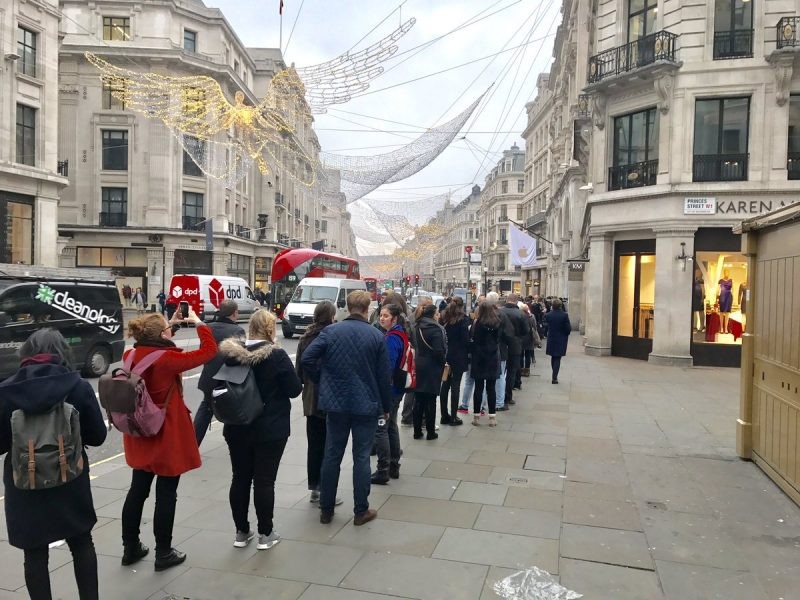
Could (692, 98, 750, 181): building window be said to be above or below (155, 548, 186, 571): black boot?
above

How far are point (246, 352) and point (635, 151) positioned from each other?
16.5 m

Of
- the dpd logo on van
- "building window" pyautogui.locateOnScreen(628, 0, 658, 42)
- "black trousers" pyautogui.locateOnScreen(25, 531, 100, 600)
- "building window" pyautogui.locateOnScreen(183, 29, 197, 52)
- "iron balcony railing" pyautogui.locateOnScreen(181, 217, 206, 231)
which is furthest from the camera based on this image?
"iron balcony railing" pyautogui.locateOnScreen(181, 217, 206, 231)

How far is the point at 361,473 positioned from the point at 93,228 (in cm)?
4177

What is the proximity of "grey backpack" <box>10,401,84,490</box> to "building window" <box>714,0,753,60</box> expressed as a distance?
1787 centimetres

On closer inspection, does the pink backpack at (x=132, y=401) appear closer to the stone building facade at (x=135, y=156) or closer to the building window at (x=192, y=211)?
the stone building facade at (x=135, y=156)

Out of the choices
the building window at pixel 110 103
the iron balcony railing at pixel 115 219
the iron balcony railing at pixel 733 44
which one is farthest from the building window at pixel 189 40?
the iron balcony railing at pixel 733 44

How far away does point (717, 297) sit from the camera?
657 inches

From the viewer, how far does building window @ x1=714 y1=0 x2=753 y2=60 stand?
15883 millimetres

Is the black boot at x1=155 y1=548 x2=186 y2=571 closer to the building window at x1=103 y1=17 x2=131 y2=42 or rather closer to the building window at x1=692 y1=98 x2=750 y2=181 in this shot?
the building window at x1=692 y1=98 x2=750 y2=181

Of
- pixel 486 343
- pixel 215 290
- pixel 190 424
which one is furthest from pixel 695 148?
pixel 190 424

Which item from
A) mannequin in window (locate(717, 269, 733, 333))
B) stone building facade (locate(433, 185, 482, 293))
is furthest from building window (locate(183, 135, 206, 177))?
stone building facade (locate(433, 185, 482, 293))

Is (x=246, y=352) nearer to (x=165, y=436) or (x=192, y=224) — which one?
(x=165, y=436)

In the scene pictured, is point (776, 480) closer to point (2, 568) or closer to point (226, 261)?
point (2, 568)

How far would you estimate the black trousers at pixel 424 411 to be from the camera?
25.7 ft
